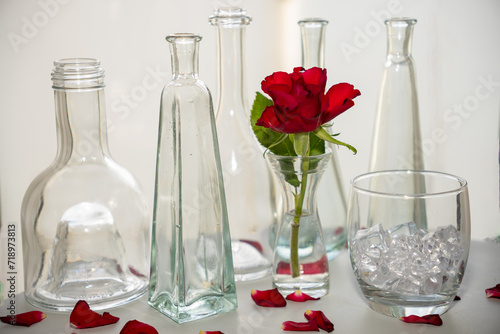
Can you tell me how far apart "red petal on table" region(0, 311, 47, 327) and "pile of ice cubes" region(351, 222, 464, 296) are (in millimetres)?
355

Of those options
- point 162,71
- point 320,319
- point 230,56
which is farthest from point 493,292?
point 162,71

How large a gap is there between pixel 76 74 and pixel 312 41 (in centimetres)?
31

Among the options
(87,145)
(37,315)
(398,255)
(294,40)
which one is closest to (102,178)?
(87,145)

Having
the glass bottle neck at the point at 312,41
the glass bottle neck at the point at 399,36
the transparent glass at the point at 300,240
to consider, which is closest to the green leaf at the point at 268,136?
the transparent glass at the point at 300,240

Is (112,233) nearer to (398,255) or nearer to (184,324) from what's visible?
(184,324)

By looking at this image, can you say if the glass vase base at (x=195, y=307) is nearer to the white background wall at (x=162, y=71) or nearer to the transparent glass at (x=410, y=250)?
the transparent glass at (x=410, y=250)

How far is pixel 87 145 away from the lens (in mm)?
691

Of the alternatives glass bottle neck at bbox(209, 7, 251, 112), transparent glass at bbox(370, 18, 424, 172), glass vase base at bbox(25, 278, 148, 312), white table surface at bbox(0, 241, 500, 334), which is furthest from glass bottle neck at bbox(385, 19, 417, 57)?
glass vase base at bbox(25, 278, 148, 312)

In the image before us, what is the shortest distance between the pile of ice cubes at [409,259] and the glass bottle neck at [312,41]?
26 cm

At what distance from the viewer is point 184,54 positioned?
63 centimetres

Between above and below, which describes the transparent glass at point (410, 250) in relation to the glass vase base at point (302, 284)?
above

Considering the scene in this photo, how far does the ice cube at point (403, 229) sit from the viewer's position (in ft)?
2.24

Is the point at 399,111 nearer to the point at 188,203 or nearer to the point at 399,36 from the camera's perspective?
the point at 399,36

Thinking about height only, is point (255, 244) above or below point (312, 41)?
below
